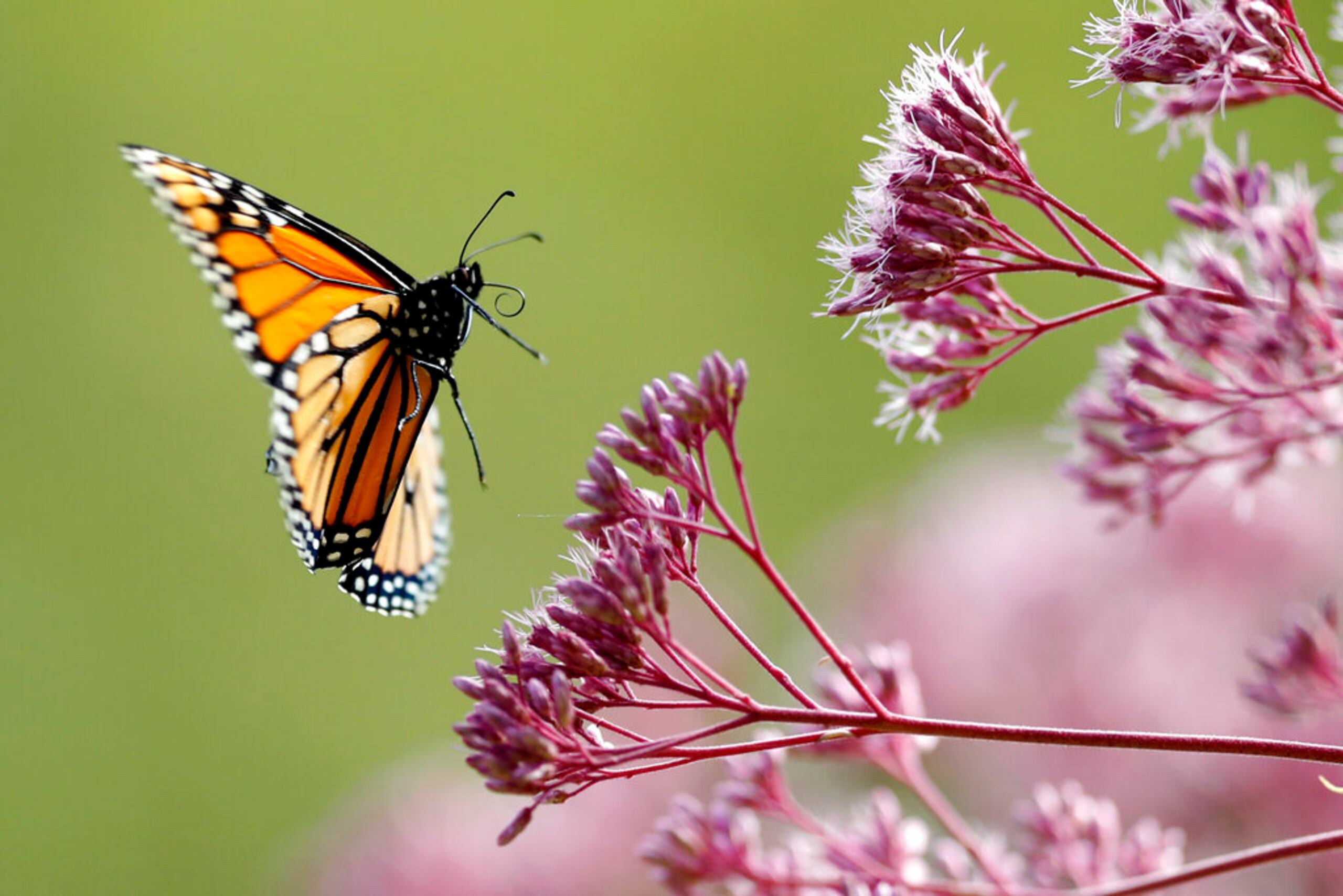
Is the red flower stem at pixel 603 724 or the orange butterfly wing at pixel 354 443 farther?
the orange butterfly wing at pixel 354 443

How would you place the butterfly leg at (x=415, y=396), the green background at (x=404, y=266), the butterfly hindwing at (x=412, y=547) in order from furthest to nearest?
the green background at (x=404, y=266) < the butterfly hindwing at (x=412, y=547) < the butterfly leg at (x=415, y=396)

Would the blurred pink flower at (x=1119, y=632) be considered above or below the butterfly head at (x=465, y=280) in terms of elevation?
below

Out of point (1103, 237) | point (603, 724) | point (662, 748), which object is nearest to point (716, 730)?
point (662, 748)

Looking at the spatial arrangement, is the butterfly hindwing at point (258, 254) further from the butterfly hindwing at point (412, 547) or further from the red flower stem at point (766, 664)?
the red flower stem at point (766, 664)

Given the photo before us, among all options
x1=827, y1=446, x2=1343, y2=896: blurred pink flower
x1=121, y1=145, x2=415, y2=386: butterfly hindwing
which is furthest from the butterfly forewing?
x1=827, y1=446, x2=1343, y2=896: blurred pink flower

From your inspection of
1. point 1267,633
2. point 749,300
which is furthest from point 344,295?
point 749,300

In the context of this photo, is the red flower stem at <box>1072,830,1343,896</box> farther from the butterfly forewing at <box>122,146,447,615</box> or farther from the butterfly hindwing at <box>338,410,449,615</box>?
the butterfly hindwing at <box>338,410,449,615</box>

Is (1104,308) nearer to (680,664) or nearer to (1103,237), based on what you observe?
(1103,237)

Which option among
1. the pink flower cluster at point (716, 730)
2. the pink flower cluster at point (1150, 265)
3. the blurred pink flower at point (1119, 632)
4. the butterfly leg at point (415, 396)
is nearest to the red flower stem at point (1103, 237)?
the pink flower cluster at point (1150, 265)
